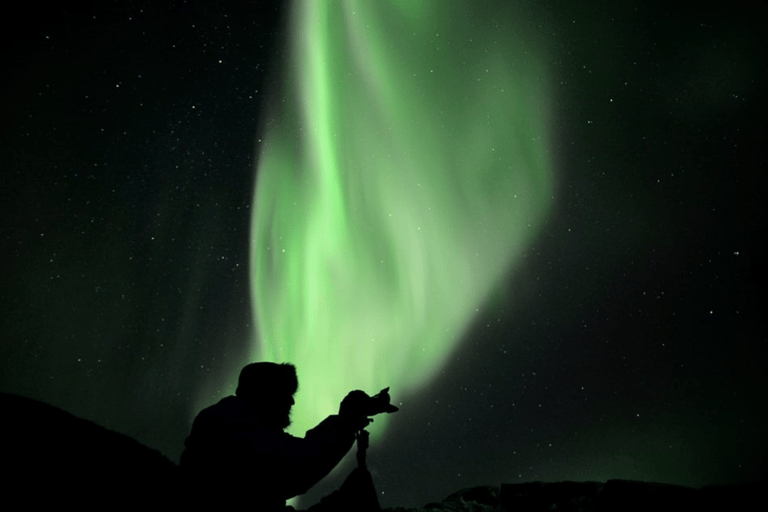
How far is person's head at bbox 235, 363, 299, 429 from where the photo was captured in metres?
3.31

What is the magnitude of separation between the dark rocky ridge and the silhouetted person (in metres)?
0.20

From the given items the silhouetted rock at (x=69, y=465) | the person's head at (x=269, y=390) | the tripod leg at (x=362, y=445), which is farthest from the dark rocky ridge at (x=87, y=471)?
the tripod leg at (x=362, y=445)

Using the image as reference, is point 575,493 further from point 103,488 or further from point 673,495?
point 103,488

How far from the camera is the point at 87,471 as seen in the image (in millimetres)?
2715

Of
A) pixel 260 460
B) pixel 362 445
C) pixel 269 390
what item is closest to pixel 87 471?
pixel 260 460

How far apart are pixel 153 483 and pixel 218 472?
0.38m

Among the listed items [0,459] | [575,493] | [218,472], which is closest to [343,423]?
[218,472]

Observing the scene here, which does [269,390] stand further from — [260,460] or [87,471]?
[87,471]

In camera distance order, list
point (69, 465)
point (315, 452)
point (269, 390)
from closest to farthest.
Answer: point (69, 465) < point (315, 452) < point (269, 390)

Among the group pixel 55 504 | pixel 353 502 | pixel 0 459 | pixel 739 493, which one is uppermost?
pixel 0 459

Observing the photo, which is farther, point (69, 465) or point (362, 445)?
point (362, 445)

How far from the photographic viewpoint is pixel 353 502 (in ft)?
9.85

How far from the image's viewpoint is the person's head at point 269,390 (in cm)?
331

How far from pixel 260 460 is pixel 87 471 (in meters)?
0.93
